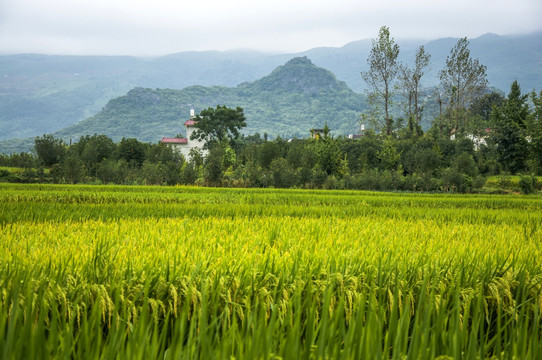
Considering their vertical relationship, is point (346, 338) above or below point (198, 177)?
above

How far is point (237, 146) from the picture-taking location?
200ft

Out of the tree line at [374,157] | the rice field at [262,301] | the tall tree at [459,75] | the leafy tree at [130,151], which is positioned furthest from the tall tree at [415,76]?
the rice field at [262,301]

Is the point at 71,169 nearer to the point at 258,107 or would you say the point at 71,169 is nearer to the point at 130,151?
the point at 130,151

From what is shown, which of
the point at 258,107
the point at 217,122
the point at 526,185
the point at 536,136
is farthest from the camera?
the point at 258,107

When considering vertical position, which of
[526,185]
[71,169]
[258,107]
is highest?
[258,107]

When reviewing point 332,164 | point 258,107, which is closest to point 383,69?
point 332,164

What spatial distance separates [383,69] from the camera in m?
44.4

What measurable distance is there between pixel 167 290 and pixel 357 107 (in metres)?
165

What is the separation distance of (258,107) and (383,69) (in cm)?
12216

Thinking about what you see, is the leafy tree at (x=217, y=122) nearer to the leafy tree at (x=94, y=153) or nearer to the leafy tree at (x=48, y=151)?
the leafy tree at (x=94, y=153)

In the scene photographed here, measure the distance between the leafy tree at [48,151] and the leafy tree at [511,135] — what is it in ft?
117

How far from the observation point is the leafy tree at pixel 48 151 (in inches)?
1200

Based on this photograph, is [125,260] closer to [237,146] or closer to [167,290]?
[167,290]

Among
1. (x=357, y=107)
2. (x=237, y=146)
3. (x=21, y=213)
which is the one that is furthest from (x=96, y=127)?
(x=21, y=213)
